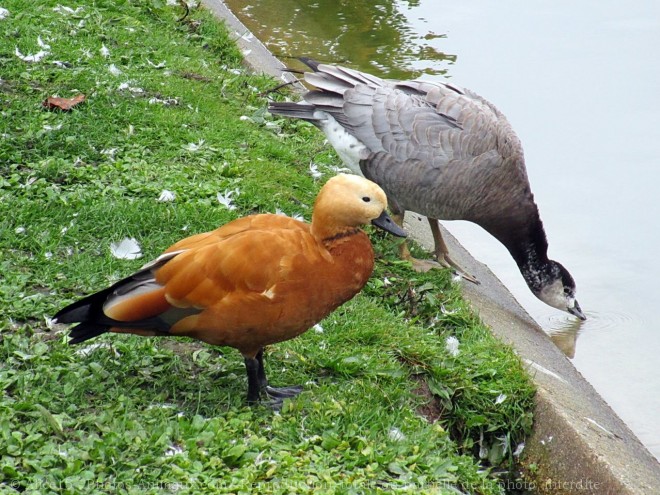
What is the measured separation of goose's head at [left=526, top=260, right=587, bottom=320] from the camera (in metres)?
5.90

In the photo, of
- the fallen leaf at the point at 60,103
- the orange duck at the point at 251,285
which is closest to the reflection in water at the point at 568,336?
the orange duck at the point at 251,285

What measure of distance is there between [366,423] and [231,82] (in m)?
4.31

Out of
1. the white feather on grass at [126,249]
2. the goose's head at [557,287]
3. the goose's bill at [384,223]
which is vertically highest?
the goose's bill at [384,223]

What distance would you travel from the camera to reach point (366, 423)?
3727 mm

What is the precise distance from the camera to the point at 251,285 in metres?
3.48

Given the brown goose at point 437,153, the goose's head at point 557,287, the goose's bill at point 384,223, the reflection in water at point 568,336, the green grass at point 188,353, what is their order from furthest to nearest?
the goose's head at point 557,287
the reflection in water at point 568,336
the brown goose at point 437,153
the goose's bill at point 384,223
the green grass at point 188,353

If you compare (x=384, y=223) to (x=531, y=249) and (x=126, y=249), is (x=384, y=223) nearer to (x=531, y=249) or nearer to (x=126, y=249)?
(x=126, y=249)

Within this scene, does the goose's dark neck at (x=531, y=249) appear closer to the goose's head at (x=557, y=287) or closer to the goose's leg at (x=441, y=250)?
the goose's head at (x=557, y=287)

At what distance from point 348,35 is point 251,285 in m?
7.05

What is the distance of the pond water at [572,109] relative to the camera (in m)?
5.89

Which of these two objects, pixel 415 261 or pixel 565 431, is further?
pixel 415 261

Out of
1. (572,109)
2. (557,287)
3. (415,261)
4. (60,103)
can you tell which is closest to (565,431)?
(415,261)

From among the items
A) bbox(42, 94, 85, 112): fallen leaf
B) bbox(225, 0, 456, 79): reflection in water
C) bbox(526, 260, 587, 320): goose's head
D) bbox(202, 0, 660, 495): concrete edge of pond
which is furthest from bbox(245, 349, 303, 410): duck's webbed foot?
bbox(225, 0, 456, 79): reflection in water

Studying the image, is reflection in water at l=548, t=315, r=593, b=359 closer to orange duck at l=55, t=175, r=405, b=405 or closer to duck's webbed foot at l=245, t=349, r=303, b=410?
duck's webbed foot at l=245, t=349, r=303, b=410
